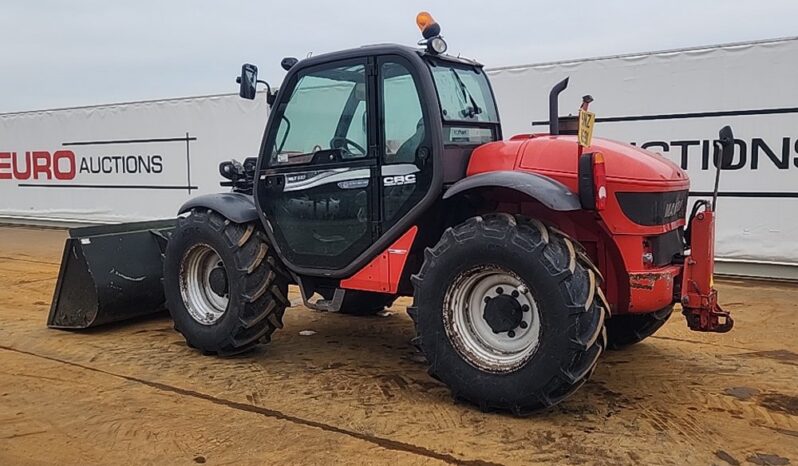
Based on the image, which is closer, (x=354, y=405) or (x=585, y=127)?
(x=585, y=127)

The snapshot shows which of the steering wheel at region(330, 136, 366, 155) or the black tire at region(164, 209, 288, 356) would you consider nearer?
the steering wheel at region(330, 136, 366, 155)

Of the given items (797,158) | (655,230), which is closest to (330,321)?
(655,230)

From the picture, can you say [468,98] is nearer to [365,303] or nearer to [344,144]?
[344,144]

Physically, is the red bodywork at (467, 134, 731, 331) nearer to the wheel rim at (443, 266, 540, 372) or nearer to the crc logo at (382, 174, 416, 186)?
the crc logo at (382, 174, 416, 186)

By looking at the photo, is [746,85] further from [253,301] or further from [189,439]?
[189,439]

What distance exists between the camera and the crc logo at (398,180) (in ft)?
14.6

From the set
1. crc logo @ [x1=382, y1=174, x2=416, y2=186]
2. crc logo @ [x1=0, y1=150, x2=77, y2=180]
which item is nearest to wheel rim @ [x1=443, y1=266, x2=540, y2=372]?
crc logo @ [x1=382, y1=174, x2=416, y2=186]

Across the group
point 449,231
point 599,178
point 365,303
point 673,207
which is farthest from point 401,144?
point 365,303

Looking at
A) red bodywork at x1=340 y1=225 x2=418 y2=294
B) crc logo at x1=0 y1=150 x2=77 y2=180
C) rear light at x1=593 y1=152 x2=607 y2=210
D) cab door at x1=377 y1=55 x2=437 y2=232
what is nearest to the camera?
rear light at x1=593 y1=152 x2=607 y2=210

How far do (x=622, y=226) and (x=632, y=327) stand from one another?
1.34m

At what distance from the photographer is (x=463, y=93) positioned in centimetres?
482

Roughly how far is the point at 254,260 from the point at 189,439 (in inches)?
61.2

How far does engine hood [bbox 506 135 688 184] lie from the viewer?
4070mm

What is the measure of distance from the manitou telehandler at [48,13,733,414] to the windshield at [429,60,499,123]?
0.02 metres
